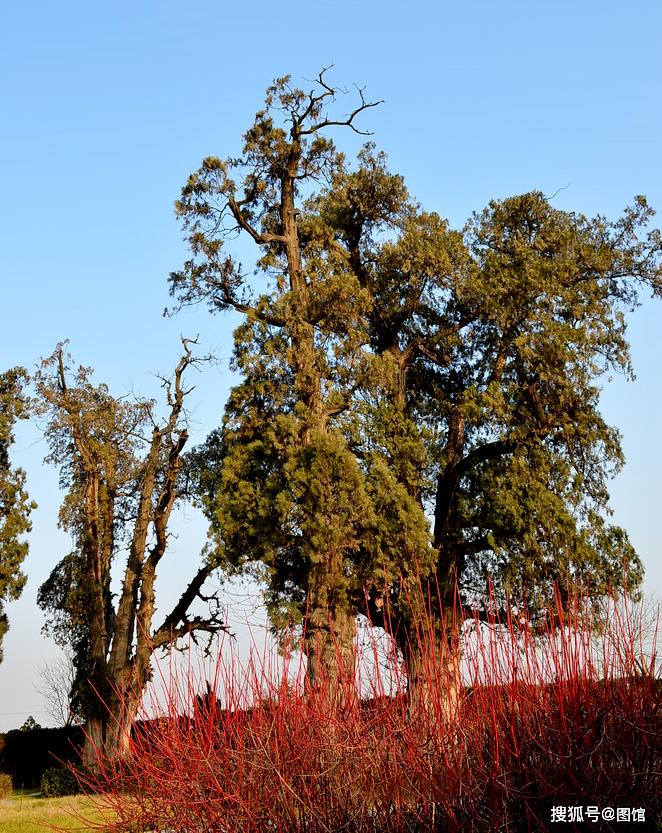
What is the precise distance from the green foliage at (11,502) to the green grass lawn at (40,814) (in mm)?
5155

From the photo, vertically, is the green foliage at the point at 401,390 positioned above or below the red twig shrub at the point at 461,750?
above

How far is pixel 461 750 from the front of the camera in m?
5.31

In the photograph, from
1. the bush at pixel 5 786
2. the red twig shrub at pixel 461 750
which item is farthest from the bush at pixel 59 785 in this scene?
the red twig shrub at pixel 461 750

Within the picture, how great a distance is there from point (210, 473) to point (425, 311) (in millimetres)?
7074

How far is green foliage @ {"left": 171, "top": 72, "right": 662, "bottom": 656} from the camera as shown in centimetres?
1911

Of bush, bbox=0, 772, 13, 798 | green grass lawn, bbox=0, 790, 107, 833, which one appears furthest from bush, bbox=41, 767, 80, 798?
bush, bbox=0, 772, 13, 798

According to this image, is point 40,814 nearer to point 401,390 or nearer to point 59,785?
point 59,785

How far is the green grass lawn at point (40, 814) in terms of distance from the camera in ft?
42.7

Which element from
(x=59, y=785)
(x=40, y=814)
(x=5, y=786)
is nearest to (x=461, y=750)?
(x=40, y=814)

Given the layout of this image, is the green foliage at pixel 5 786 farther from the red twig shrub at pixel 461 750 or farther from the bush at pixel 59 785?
the red twig shrub at pixel 461 750

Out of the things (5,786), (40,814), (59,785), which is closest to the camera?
(40,814)

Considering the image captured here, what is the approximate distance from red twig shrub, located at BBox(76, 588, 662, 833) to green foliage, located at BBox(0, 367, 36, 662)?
689 inches

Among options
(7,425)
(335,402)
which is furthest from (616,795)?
(7,425)

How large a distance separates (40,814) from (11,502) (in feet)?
32.8
